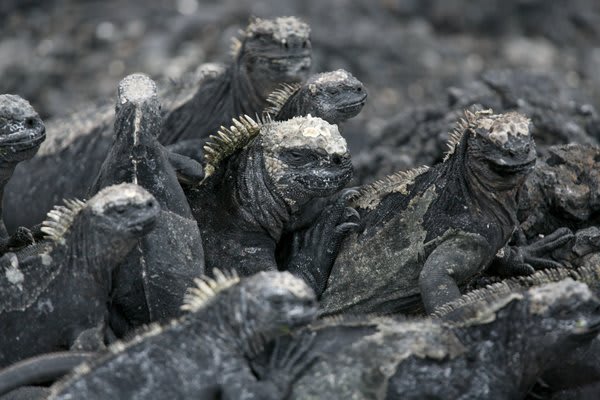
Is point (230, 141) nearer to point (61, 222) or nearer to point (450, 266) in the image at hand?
point (61, 222)

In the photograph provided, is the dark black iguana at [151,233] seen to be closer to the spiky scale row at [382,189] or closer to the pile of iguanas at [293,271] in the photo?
the pile of iguanas at [293,271]

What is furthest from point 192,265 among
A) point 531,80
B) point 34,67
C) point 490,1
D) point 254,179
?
point 490,1

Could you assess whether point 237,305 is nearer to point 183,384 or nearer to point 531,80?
point 183,384

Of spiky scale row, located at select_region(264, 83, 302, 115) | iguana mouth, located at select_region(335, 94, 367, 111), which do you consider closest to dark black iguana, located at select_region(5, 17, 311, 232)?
spiky scale row, located at select_region(264, 83, 302, 115)

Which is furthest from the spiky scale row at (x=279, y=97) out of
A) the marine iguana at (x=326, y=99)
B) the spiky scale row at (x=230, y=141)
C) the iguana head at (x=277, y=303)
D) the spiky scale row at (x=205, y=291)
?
the iguana head at (x=277, y=303)

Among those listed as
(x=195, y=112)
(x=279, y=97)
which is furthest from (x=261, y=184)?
(x=195, y=112)
